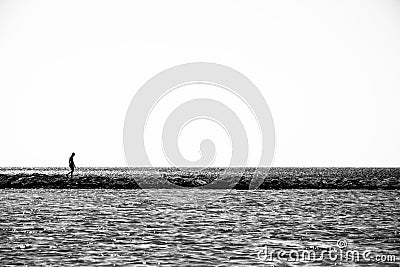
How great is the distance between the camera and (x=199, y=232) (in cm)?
3195

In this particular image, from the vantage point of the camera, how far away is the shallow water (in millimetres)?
25750

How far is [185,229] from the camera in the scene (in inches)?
1308

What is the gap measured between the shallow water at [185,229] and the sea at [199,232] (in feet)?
0.13

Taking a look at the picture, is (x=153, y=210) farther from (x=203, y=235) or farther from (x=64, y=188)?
(x=64, y=188)

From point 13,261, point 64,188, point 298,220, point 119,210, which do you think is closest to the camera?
point 13,261

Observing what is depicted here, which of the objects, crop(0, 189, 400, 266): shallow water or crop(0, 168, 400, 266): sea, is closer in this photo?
crop(0, 168, 400, 266): sea

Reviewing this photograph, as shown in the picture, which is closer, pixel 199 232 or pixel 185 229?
pixel 199 232

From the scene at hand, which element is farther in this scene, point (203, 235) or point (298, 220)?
point (298, 220)

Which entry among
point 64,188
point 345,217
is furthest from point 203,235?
point 64,188

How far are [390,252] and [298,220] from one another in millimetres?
11714

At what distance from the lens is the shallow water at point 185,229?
84.5 ft

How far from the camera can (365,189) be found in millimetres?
67375

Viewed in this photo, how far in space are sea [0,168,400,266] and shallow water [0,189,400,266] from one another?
39 millimetres

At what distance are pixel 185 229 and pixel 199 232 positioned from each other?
1421 mm
